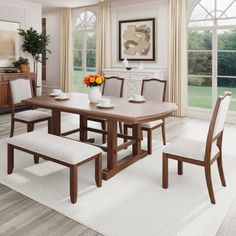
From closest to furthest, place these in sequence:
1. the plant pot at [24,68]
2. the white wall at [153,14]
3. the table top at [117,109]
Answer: the table top at [117,109] → the white wall at [153,14] → the plant pot at [24,68]

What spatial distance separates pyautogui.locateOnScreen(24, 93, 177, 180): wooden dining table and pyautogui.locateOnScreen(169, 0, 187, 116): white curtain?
9.32 feet

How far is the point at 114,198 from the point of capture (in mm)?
2711

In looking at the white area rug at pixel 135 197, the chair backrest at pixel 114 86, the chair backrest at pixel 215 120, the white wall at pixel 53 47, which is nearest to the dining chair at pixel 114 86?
the chair backrest at pixel 114 86

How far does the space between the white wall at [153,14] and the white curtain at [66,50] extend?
171 centimetres

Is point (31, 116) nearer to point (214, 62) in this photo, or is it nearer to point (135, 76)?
point (135, 76)

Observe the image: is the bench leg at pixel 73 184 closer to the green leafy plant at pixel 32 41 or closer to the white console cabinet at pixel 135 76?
the white console cabinet at pixel 135 76

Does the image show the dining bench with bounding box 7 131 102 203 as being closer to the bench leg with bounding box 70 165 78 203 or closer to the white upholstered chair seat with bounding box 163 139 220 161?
the bench leg with bounding box 70 165 78 203

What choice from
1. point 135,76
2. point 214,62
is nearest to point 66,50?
point 135,76

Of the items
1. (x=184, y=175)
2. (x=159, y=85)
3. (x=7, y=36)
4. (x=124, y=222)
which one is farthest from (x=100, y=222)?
(x=7, y=36)

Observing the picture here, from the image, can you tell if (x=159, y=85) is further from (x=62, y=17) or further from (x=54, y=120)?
(x=62, y=17)

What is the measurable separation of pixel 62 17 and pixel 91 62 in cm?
161

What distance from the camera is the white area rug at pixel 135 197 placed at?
2264 mm

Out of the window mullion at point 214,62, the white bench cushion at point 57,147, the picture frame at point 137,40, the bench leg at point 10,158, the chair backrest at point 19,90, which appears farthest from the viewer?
the picture frame at point 137,40

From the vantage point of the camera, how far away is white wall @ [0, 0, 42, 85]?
22.7 ft
